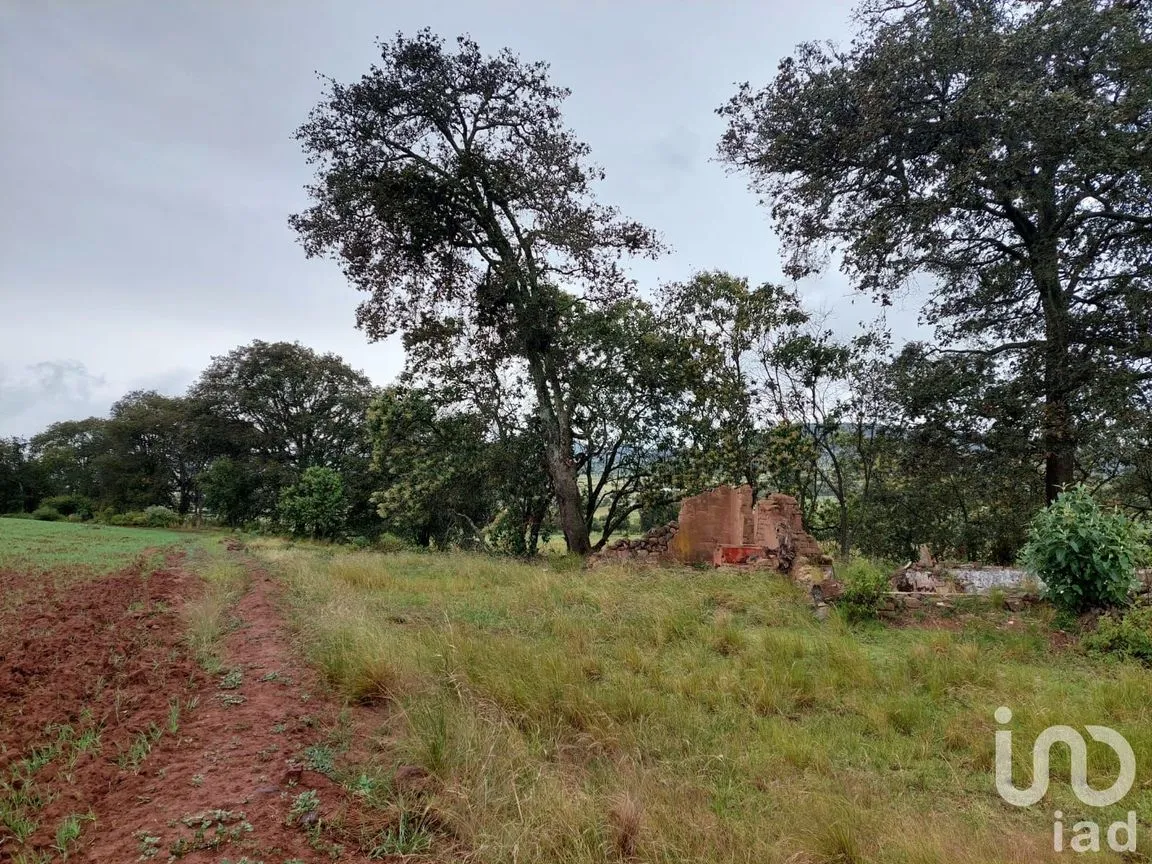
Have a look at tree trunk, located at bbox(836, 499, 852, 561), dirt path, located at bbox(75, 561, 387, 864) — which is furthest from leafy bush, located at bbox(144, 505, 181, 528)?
dirt path, located at bbox(75, 561, 387, 864)

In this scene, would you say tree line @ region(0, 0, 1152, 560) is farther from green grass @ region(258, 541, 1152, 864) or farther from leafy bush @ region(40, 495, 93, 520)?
leafy bush @ region(40, 495, 93, 520)

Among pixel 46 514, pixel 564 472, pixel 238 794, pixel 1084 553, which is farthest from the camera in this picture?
pixel 46 514

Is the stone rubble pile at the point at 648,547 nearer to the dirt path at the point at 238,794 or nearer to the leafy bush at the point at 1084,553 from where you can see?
the leafy bush at the point at 1084,553

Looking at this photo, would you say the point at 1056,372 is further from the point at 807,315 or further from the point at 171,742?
the point at 171,742

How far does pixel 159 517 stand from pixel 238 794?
37.3 meters

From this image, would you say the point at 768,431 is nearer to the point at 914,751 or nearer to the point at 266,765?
the point at 914,751

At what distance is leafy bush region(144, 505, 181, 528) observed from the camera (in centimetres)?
3291

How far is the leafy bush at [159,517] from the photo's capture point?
108 feet

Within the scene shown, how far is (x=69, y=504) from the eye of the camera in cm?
3806

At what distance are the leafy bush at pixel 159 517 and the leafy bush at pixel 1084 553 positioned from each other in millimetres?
38724

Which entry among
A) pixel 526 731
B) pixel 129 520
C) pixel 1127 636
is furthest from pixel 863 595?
pixel 129 520

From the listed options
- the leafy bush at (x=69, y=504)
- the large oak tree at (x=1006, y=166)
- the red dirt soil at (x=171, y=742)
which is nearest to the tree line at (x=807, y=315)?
the large oak tree at (x=1006, y=166)

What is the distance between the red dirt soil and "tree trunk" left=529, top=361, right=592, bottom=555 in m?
9.94

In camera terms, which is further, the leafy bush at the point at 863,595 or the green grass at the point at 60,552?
the green grass at the point at 60,552
